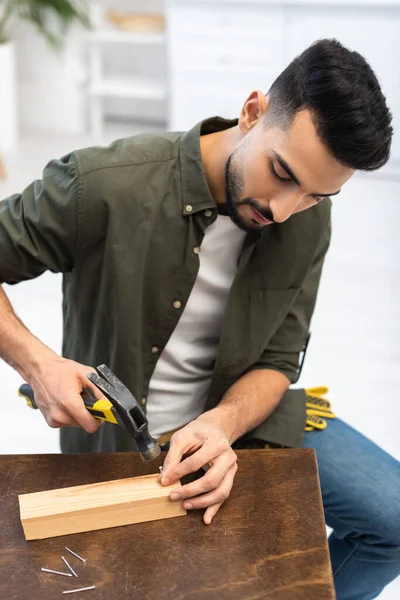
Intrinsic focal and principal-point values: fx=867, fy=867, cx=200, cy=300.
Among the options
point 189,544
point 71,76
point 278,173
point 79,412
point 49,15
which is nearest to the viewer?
point 189,544

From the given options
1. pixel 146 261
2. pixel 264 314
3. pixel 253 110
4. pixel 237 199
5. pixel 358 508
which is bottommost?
pixel 358 508

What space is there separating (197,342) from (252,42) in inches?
145

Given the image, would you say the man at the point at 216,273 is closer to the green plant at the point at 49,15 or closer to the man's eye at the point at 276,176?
the man's eye at the point at 276,176

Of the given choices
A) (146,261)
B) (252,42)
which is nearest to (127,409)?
(146,261)

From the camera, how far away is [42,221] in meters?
1.65

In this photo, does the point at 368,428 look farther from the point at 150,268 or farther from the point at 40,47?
the point at 40,47

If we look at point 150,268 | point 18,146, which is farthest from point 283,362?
point 18,146

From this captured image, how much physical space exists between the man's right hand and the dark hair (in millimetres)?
572

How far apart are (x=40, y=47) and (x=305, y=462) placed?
481cm

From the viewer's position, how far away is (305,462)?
4.75ft

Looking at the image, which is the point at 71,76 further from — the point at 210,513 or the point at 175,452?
the point at 210,513

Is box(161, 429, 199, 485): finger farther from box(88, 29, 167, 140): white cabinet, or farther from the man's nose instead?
box(88, 29, 167, 140): white cabinet

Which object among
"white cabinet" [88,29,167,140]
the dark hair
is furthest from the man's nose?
"white cabinet" [88,29,167,140]

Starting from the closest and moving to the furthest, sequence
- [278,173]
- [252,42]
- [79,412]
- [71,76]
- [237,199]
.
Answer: [79,412]
[278,173]
[237,199]
[252,42]
[71,76]
